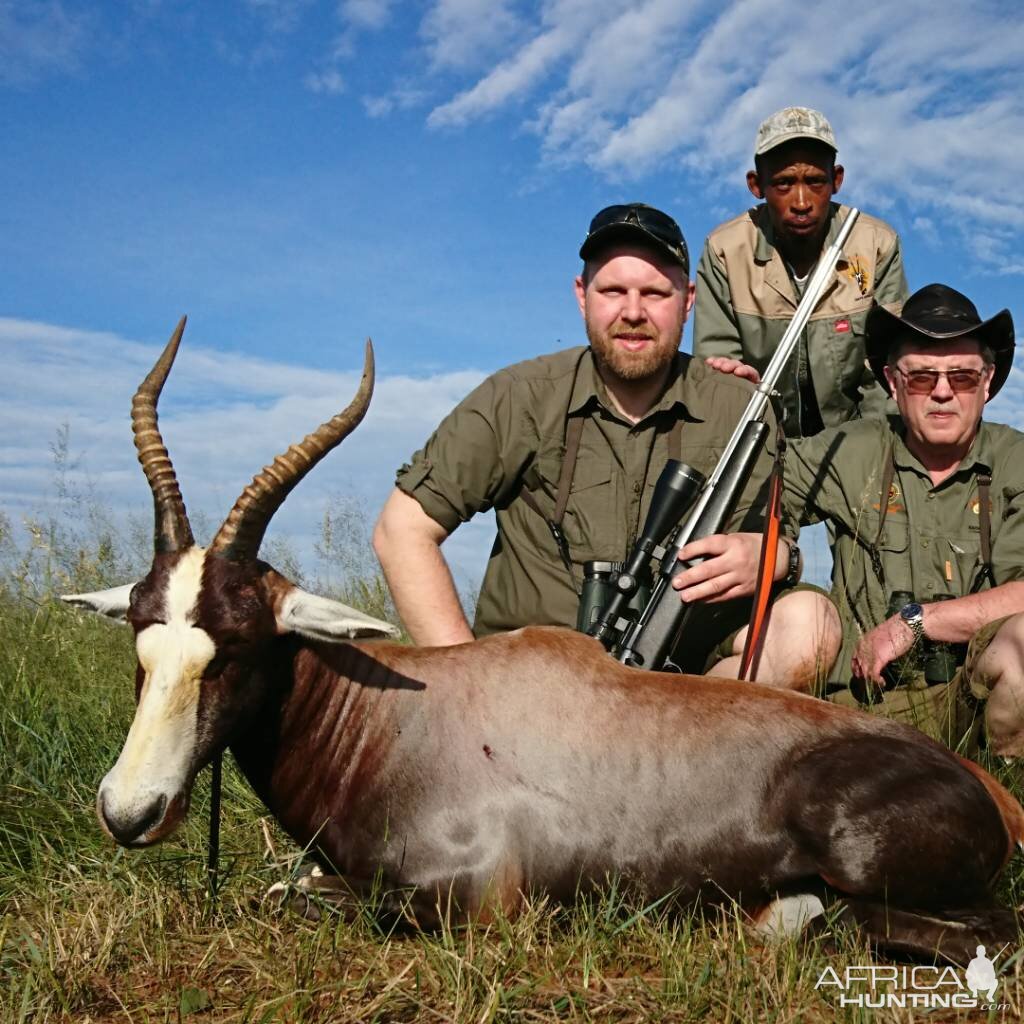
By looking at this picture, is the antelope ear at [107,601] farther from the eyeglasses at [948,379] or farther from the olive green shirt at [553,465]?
the eyeglasses at [948,379]

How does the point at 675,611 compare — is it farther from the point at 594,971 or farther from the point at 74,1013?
the point at 74,1013

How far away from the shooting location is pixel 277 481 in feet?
12.8

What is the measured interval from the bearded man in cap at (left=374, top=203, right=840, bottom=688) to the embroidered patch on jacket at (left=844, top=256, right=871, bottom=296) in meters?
2.05

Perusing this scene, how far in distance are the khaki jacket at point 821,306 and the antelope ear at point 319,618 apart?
14.6ft

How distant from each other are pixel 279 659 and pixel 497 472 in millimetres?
2133

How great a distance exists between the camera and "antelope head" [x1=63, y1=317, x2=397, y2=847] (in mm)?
3413

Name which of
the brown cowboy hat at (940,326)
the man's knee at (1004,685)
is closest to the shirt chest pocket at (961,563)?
the man's knee at (1004,685)

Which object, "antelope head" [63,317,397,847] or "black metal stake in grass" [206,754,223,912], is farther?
"black metal stake in grass" [206,754,223,912]

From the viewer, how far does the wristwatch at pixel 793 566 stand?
554 centimetres

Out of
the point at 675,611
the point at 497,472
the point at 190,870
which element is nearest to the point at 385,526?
the point at 497,472

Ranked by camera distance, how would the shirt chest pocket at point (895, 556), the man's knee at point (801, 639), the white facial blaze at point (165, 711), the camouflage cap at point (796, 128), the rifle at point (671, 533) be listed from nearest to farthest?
the white facial blaze at point (165, 711)
the rifle at point (671, 533)
the man's knee at point (801, 639)
the shirt chest pocket at point (895, 556)
the camouflage cap at point (796, 128)

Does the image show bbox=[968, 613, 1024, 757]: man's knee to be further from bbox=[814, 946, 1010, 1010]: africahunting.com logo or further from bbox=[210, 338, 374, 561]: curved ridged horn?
bbox=[210, 338, 374, 561]: curved ridged horn

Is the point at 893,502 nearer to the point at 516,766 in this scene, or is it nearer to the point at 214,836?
the point at 516,766

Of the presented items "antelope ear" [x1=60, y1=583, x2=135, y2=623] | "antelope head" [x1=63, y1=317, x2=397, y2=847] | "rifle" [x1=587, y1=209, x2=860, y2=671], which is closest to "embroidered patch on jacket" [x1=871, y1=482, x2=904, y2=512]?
"rifle" [x1=587, y1=209, x2=860, y2=671]
